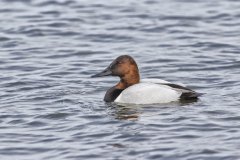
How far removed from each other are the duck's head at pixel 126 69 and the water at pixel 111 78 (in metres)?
0.58

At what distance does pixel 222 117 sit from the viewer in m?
12.1

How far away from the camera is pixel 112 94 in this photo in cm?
1354

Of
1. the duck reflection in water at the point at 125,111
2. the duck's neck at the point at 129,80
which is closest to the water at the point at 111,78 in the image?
the duck reflection in water at the point at 125,111

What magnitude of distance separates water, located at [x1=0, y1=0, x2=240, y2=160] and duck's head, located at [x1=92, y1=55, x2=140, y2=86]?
58 cm

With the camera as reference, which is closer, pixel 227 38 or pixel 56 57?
pixel 56 57

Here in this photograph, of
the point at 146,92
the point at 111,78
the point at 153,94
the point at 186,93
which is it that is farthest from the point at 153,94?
the point at 111,78

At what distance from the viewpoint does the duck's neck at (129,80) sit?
45.3 ft

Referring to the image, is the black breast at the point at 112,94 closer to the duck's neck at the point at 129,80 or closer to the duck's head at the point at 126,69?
the duck's neck at the point at 129,80

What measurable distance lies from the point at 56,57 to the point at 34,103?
12.2 feet

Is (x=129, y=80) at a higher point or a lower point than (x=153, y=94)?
higher

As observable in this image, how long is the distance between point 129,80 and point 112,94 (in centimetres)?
48

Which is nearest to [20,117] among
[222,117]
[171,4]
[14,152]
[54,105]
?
[54,105]

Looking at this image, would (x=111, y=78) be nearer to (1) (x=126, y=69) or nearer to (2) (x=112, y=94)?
(1) (x=126, y=69)

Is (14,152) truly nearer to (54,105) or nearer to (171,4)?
(54,105)
